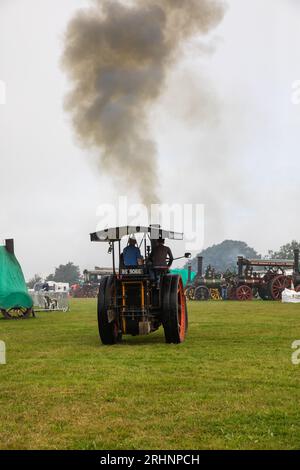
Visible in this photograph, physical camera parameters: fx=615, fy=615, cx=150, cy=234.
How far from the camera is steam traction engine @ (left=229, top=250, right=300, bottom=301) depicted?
39219 mm

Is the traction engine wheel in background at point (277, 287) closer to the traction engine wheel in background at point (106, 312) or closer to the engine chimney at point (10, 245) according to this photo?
the engine chimney at point (10, 245)

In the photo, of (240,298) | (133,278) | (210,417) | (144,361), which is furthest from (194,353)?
(240,298)

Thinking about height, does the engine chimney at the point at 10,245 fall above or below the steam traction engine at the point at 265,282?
above

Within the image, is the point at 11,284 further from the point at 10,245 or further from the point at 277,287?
the point at 277,287

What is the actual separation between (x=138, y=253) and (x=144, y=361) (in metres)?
3.20

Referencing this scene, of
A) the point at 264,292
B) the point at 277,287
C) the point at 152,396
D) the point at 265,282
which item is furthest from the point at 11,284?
the point at 264,292

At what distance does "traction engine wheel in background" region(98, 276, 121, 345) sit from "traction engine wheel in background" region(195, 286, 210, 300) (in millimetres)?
→ 34681

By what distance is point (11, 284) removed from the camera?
73.0 feet

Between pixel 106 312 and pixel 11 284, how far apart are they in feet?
38.1

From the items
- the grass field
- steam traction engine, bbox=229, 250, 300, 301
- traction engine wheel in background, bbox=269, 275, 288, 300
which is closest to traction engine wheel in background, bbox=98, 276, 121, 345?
the grass field

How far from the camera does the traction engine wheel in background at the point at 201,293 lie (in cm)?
4628

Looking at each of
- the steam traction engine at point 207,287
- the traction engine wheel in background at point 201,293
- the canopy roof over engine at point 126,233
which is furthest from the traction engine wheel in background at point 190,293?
the canopy roof over engine at point 126,233

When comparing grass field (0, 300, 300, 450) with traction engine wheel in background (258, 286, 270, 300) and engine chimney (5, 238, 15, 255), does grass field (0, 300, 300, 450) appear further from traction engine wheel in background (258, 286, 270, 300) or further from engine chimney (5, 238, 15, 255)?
traction engine wheel in background (258, 286, 270, 300)

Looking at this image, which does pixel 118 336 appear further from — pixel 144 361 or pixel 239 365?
pixel 239 365
